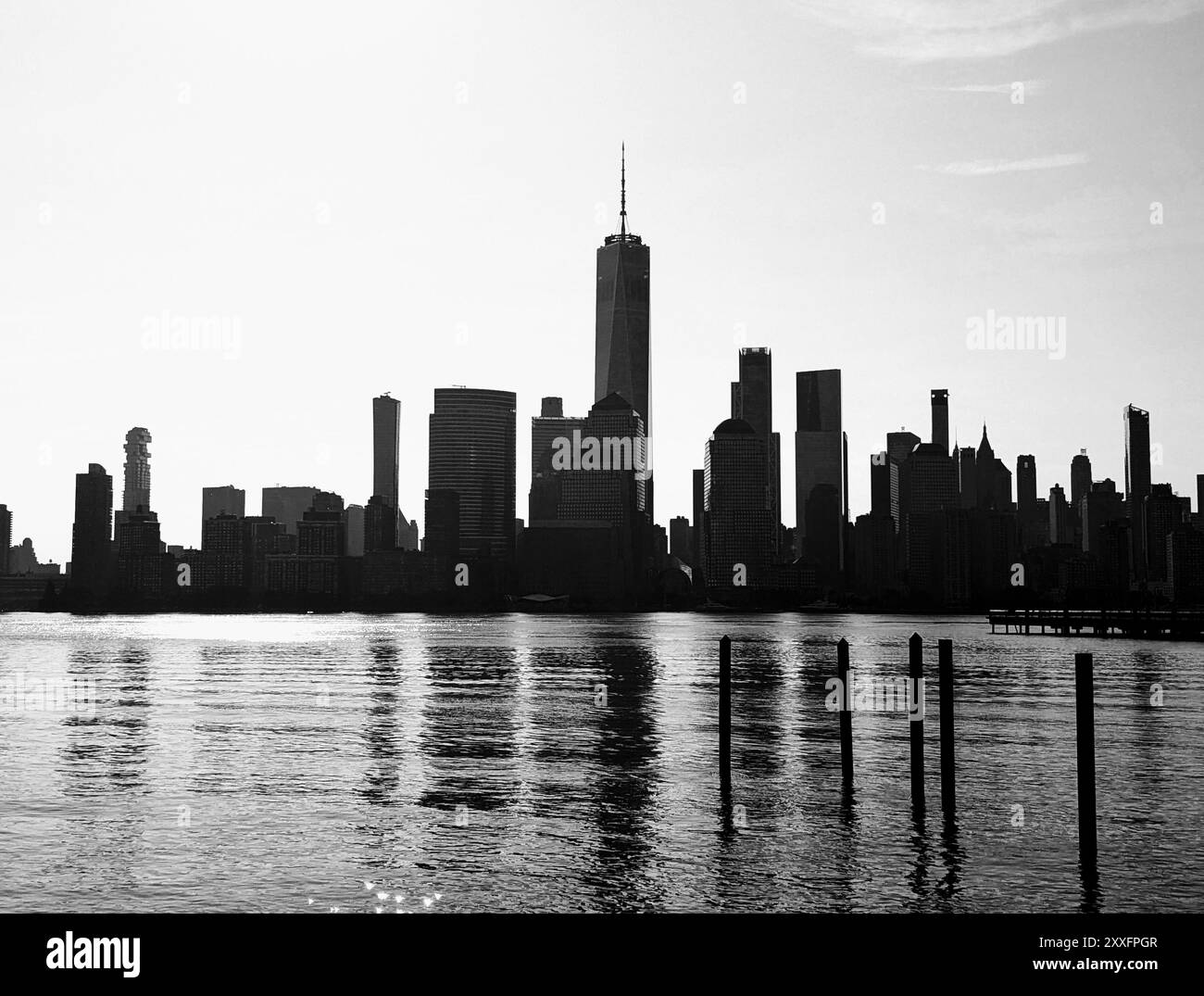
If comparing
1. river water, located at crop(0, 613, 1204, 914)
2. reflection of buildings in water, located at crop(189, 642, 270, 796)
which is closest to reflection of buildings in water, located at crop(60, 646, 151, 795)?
river water, located at crop(0, 613, 1204, 914)

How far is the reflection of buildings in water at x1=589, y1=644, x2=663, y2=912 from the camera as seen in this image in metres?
22.9

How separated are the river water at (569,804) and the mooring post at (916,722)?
55 cm

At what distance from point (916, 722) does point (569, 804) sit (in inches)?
369

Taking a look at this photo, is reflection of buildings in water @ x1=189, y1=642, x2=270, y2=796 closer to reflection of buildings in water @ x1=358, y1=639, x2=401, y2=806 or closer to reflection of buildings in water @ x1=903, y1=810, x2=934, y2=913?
reflection of buildings in water @ x1=358, y1=639, x2=401, y2=806

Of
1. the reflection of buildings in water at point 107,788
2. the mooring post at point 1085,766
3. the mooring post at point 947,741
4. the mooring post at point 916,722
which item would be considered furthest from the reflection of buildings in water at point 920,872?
the reflection of buildings in water at point 107,788

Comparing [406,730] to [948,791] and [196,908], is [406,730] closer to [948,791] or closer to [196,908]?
[948,791]

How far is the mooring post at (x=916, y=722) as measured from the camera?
31.3 metres

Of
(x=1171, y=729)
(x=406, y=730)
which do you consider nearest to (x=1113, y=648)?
(x=1171, y=729)

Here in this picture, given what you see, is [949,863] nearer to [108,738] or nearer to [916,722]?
[916,722]

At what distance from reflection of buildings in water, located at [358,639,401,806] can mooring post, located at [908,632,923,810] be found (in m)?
13.8

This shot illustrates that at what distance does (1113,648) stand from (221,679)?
3767 inches

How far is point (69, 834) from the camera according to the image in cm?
2834

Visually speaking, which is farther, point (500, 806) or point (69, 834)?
point (500, 806)
